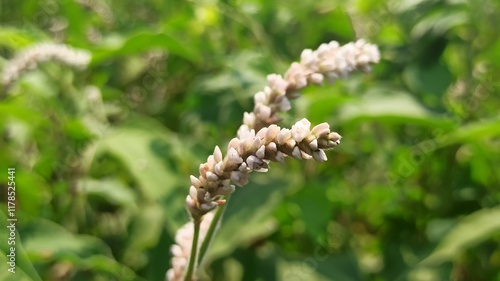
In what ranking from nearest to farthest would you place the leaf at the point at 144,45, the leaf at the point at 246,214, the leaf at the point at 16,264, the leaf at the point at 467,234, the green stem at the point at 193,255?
1. the leaf at the point at 16,264
2. the green stem at the point at 193,255
3. the leaf at the point at 246,214
4. the leaf at the point at 467,234
5. the leaf at the point at 144,45

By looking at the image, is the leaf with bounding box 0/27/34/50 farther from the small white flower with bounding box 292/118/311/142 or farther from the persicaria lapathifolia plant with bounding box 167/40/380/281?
the small white flower with bounding box 292/118/311/142

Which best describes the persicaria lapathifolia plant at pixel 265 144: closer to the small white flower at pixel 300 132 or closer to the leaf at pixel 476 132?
the small white flower at pixel 300 132

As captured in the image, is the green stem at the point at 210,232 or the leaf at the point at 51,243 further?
the leaf at the point at 51,243

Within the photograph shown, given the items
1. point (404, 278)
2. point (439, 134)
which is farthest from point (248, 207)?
point (439, 134)

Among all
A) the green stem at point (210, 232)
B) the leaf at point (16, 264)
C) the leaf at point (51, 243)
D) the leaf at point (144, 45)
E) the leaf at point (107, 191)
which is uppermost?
the leaf at point (144, 45)

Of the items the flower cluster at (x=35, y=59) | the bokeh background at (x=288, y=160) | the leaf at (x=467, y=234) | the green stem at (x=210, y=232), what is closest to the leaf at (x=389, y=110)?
the bokeh background at (x=288, y=160)

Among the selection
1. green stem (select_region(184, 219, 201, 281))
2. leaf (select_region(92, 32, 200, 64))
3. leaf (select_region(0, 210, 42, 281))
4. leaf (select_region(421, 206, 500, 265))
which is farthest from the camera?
leaf (select_region(92, 32, 200, 64))

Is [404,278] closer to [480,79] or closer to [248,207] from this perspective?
[248,207]

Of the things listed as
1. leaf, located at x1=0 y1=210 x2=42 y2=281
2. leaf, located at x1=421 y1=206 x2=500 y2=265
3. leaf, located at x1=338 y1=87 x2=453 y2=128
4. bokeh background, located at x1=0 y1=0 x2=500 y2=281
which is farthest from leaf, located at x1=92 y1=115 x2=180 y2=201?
leaf, located at x1=0 y1=210 x2=42 y2=281

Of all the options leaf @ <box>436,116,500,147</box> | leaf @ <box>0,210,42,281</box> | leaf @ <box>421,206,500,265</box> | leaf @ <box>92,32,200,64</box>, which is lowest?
leaf @ <box>0,210,42,281</box>
